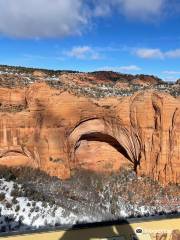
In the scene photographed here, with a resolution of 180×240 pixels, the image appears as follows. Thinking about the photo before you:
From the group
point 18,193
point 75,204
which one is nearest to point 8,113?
point 18,193

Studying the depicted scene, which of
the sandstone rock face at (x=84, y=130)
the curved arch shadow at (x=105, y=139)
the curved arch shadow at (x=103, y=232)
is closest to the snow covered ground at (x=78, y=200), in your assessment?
the sandstone rock face at (x=84, y=130)

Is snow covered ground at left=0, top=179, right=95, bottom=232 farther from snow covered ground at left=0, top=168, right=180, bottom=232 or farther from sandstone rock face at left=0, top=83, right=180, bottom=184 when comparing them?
sandstone rock face at left=0, top=83, right=180, bottom=184

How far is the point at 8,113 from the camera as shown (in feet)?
115

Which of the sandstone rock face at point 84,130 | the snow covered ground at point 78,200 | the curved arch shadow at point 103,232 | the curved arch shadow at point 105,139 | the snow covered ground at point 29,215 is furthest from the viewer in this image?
the curved arch shadow at point 105,139

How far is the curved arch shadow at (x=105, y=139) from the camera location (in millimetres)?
37844

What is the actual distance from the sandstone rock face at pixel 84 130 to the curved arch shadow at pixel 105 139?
0.07m

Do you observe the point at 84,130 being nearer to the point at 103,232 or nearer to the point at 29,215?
the point at 29,215

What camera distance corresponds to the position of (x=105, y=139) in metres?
38.9

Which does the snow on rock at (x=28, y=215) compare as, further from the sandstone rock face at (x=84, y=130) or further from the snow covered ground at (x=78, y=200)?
the sandstone rock face at (x=84, y=130)

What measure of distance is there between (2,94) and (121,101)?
31.9 ft

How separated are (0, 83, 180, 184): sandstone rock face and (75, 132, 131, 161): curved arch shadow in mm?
73

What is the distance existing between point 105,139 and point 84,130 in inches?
107

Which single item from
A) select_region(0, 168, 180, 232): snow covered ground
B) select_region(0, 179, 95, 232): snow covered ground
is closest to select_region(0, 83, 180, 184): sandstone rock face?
select_region(0, 168, 180, 232): snow covered ground

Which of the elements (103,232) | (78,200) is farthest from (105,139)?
(103,232)
